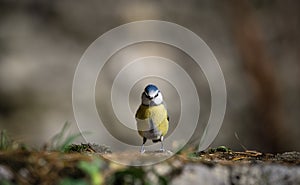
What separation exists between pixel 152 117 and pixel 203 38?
23.6 ft

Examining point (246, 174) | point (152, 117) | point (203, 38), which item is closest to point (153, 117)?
point (152, 117)

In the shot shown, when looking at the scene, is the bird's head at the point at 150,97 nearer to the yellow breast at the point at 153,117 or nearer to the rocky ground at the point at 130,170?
the yellow breast at the point at 153,117

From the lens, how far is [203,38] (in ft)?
32.0

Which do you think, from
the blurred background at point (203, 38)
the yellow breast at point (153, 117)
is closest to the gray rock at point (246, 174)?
the yellow breast at point (153, 117)

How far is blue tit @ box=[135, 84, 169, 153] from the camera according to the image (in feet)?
8.73

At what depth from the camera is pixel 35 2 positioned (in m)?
9.30

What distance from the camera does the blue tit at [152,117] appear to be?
8.73 feet

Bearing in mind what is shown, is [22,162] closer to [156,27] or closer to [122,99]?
[122,99]

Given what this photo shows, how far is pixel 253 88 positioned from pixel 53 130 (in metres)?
2.54

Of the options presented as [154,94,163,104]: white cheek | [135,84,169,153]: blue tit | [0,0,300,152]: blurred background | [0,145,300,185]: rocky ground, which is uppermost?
[0,0,300,152]: blurred background

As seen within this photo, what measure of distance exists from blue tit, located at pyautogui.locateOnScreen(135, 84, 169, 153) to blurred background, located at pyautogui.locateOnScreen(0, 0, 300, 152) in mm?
5533

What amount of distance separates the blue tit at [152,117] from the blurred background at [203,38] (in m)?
5.53

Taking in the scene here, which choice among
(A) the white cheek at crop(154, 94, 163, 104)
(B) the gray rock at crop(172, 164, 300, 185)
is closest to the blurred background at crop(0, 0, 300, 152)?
(A) the white cheek at crop(154, 94, 163, 104)

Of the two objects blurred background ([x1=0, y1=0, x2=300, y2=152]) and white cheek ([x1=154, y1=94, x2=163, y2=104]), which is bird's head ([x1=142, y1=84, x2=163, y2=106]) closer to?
white cheek ([x1=154, y1=94, x2=163, y2=104])
